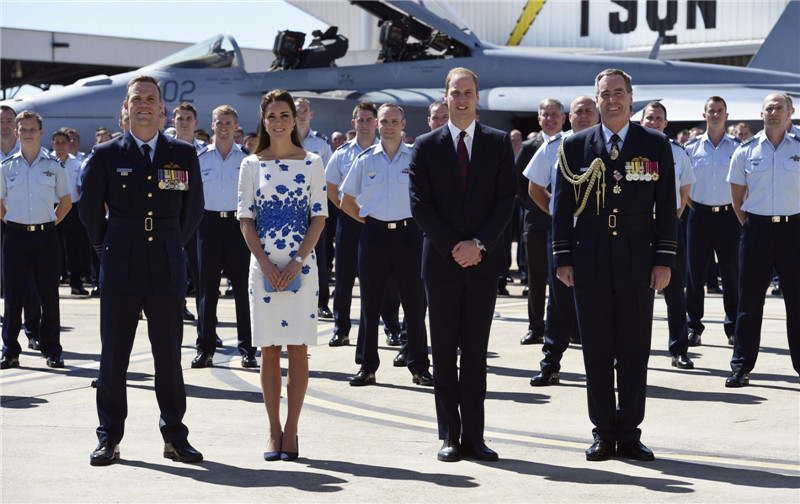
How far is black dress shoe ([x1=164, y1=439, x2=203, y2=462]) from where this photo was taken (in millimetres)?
5219

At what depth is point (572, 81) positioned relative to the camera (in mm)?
19219

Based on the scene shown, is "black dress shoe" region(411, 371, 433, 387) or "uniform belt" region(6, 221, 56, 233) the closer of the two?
"black dress shoe" region(411, 371, 433, 387)

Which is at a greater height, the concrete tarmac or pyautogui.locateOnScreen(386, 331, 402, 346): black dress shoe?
pyautogui.locateOnScreen(386, 331, 402, 346): black dress shoe

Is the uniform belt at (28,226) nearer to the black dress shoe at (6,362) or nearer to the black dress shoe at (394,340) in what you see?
the black dress shoe at (6,362)

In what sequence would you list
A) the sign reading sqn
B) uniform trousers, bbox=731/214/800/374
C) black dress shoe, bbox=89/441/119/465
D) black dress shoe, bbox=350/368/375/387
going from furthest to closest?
the sign reading sqn → black dress shoe, bbox=350/368/375/387 → uniform trousers, bbox=731/214/800/374 → black dress shoe, bbox=89/441/119/465

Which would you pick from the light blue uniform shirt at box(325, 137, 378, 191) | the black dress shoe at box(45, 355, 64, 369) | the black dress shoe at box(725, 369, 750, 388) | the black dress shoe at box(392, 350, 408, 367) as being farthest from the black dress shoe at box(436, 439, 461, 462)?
the black dress shoe at box(45, 355, 64, 369)

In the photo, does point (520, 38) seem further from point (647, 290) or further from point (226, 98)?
point (647, 290)

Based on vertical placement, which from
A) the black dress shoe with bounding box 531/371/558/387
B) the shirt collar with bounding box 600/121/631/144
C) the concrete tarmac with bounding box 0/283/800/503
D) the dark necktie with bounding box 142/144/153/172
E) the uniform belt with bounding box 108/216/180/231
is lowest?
the concrete tarmac with bounding box 0/283/800/503

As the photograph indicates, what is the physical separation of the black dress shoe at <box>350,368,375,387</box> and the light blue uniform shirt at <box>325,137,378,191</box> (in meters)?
2.01

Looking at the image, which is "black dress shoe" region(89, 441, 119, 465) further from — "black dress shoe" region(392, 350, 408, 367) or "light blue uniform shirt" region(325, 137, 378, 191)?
"light blue uniform shirt" region(325, 137, 378, 191)

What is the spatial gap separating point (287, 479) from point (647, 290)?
2211 mm

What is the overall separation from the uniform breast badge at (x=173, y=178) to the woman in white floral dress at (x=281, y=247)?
32cm

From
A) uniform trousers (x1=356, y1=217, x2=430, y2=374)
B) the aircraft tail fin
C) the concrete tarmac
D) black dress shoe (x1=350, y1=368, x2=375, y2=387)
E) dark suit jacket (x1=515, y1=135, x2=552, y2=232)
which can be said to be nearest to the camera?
the concrete tarmac

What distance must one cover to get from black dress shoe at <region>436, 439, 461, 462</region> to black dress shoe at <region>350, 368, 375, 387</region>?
2.21 metres
